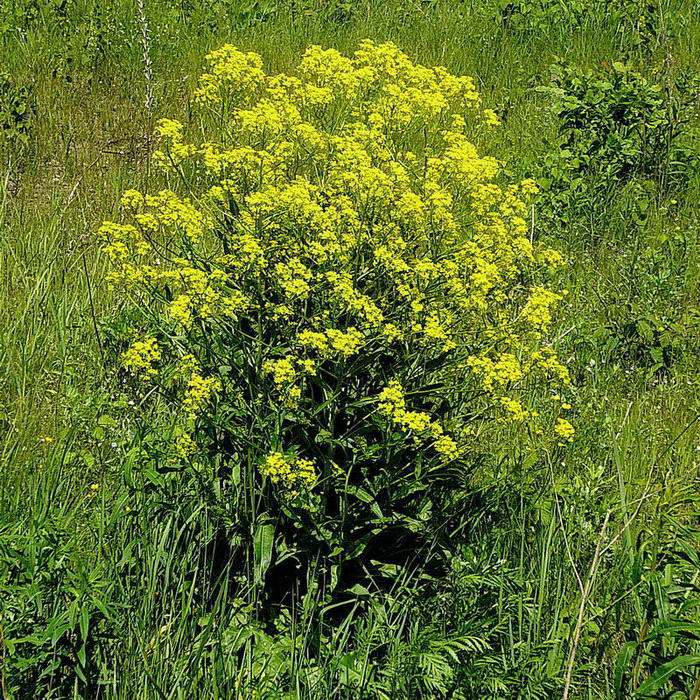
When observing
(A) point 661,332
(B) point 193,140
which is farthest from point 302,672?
(B) point 193,140

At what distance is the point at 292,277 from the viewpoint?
2.46 meters

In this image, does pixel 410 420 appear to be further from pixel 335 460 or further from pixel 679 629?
pixel 679 629

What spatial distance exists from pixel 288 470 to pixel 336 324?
425 millimetres

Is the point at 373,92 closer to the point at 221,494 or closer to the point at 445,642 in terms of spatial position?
the point at 221,494

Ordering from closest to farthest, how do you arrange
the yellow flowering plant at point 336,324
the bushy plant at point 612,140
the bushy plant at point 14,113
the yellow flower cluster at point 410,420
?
the yellow flower cluster at point 410,420 → the yellow flowering plant at point 336,324 → the bushy plant at point 612,140 → the bushy plant at point 14,113

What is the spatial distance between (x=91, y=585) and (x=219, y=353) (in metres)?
0.73

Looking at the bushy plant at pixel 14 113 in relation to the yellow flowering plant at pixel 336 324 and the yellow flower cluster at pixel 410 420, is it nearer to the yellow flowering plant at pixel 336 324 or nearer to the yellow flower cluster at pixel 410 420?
the yellow flowering plant at pixel 336 324

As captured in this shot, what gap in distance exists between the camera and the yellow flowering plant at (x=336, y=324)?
2379 millimetres

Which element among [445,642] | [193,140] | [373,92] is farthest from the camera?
[193,140]

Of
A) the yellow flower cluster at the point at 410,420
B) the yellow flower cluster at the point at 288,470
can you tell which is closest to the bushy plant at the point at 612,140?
the yellow flower cluster at the point at 410,420

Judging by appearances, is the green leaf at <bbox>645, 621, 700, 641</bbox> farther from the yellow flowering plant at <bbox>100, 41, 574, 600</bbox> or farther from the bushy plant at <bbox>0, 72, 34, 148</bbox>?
the bushy plant at <bbox>0, 72, 34, 148</bbox>

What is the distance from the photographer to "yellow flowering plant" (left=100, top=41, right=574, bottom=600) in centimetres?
238

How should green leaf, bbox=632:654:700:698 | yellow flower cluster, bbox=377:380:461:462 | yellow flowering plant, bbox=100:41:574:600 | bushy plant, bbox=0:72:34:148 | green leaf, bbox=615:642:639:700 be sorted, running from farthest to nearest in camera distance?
1. bushy plant, bbox=0:72:34:148
2. yellow flowering plant, bbox=100:41:574:600
3. yellow flower cluster, bbox=377:380:461:462
4. green leaf, bbox=615:642:639:700
5. green leaf, bbox=632:654:700:698

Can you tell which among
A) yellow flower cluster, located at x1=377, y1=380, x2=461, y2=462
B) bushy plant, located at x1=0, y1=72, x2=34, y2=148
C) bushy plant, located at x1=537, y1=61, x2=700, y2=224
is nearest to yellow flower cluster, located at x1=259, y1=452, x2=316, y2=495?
yellow flower cluster, located at x1=377, y1=380, x2=461, y2=462
